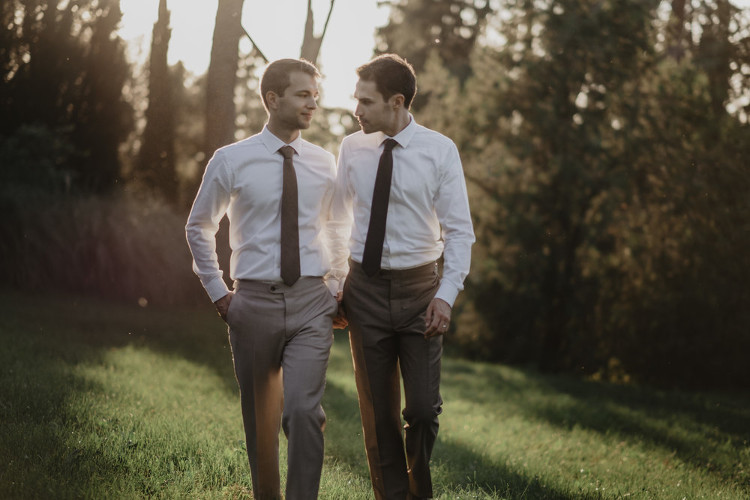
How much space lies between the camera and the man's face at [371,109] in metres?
4.21

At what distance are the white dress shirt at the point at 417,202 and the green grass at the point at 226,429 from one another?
1.67 m

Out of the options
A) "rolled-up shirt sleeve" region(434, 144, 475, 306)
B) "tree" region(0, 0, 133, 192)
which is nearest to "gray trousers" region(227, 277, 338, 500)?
"rolled-up shirt sleeve" region(434, 144, 475, 306)

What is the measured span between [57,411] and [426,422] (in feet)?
10.3

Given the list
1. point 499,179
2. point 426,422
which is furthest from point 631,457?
point 499,179

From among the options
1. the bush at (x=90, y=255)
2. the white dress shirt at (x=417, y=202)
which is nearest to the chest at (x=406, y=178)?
the white dress shirt at (x=417, y=202)

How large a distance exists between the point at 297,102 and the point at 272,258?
889 millimetres

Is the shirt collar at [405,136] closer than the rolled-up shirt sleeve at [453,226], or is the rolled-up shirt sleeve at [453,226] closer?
the rolled-up shirt sleeve at [453,226]

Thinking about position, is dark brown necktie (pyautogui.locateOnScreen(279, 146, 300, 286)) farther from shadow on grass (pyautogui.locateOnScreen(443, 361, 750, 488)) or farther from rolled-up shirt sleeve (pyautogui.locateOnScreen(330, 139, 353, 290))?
shadow on grass (pyautogui.locateOnScreen(443, 361, 750, 488))

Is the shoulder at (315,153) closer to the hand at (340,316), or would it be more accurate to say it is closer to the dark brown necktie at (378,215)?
the dark brown necktie at (378,215)

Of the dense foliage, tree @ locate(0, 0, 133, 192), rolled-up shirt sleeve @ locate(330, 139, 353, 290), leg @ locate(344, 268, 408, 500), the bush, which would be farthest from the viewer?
tree @ locate(0, 0, 133, 192)

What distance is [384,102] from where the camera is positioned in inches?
167

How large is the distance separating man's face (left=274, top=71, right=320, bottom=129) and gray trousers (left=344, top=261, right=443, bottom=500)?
0.88m

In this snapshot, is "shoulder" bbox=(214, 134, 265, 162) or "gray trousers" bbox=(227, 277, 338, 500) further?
"shoulder" bbox=(214, 134, 265, 162)

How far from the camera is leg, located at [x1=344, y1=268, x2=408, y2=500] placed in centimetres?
420
